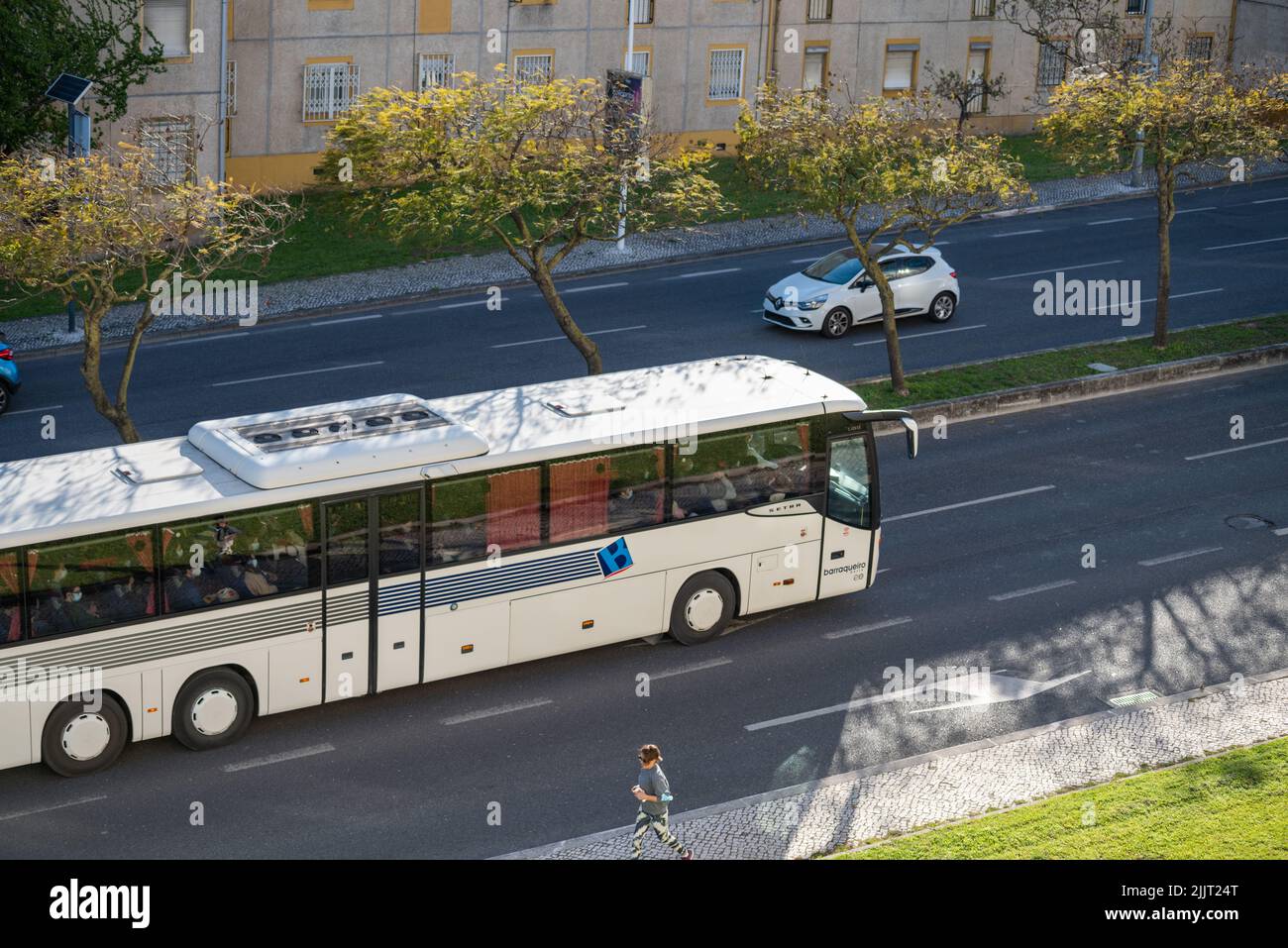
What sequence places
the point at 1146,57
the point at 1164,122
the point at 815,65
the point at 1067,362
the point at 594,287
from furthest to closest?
the point at 815,65
the point at 1146,57
the point at 594,287
the point at 1067,362
the point at 1164,122

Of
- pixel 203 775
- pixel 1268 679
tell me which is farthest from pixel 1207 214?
pixel 203 775

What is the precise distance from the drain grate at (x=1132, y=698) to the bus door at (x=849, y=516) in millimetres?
3332

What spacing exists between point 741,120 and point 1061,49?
86.4ft

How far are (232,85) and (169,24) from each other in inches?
132

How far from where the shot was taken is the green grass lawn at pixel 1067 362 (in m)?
27.4

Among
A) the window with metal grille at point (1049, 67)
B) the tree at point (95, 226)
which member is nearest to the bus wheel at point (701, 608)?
the tree at point (95, 226)

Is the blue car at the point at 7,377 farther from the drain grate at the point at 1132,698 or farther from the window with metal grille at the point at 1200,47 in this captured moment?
the window with metal grille at the point at 1200,47

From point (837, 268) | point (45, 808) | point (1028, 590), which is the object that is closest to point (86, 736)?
point (45, 808)

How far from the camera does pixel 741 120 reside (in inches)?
1032

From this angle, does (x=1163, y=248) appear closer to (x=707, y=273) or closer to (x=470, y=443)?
(x=707, y=273)

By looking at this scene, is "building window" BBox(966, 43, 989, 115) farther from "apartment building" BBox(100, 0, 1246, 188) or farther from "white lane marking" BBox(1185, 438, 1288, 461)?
"white lane marking" BBox(1185, 438, 1288, 461)

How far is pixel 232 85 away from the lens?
3994 cm

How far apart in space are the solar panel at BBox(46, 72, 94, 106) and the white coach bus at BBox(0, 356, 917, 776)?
16505 millimetres

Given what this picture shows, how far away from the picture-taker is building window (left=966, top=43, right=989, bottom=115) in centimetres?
4994
